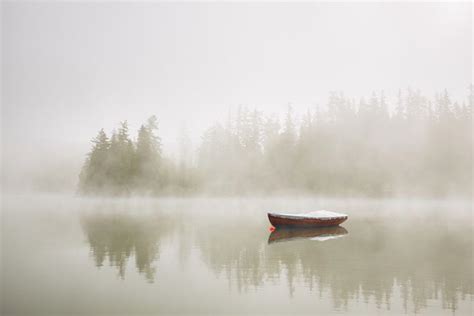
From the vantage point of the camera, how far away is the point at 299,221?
44.8m

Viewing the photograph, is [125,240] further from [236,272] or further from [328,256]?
[328,256]

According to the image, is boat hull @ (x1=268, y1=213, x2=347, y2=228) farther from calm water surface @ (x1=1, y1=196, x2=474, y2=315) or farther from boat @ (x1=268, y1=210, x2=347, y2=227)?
calm water surface @ (x1=1, y1=196, x2=474, y2=315)

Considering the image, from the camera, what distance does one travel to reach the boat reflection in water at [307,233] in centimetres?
3925

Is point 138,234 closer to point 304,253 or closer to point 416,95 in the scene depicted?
point 304,253

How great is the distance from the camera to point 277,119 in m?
120

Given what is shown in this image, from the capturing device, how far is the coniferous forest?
333ft

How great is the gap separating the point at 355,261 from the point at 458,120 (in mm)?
96704

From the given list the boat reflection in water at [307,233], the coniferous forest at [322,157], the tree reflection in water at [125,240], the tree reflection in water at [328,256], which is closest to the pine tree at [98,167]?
the coniferous forest at [322,157]

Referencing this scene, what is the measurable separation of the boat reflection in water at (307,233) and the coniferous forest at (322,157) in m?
59.5

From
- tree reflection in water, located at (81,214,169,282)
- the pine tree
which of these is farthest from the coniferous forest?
tree reflection in water, located at (81,214,169,282)

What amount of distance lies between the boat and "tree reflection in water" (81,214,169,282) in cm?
1229

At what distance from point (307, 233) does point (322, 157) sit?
6480 cm

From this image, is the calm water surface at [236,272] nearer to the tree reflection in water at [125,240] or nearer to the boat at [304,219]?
the tree reflection in water at [125,240]

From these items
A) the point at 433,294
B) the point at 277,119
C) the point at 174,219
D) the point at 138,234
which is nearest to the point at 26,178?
the point at 277,119
